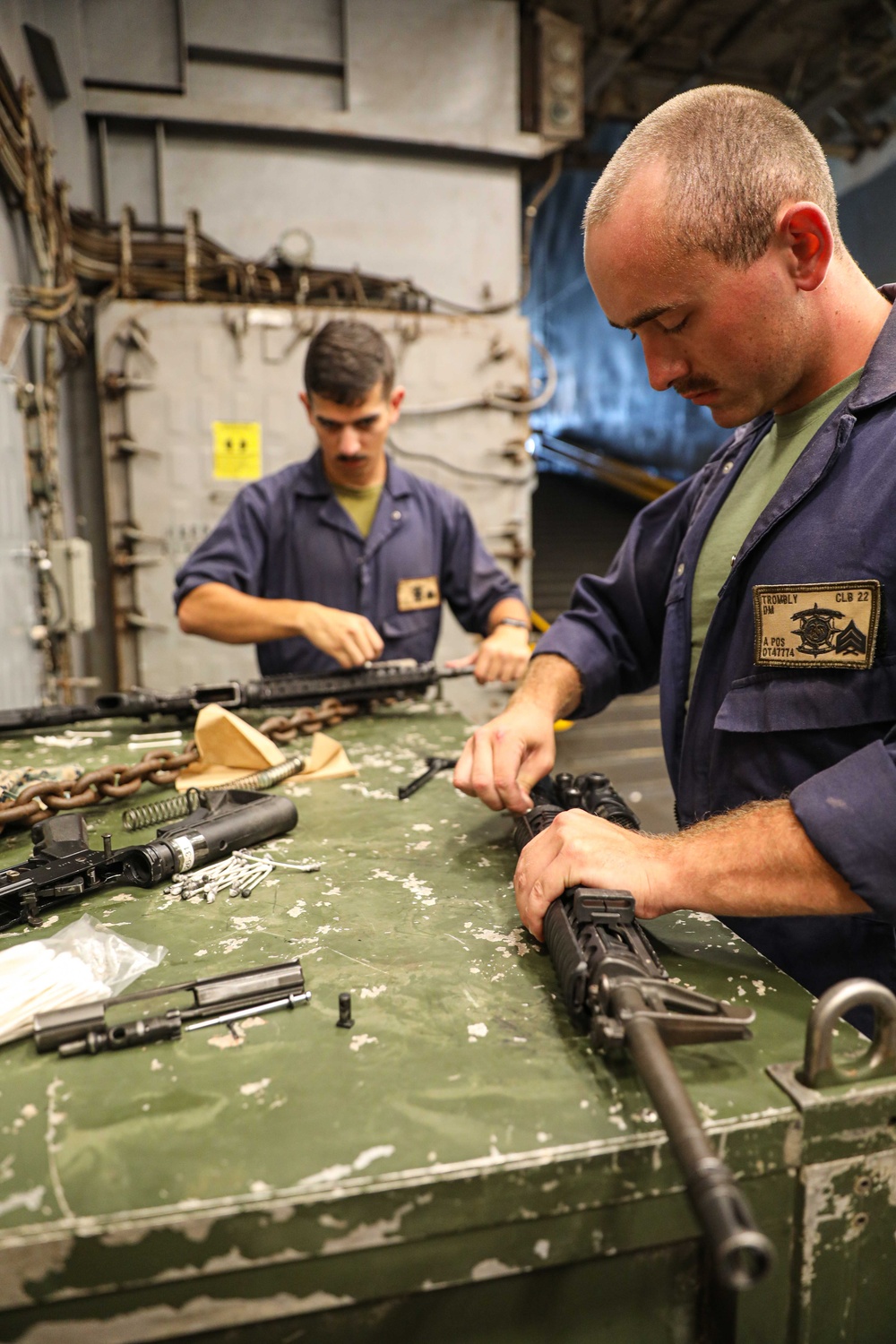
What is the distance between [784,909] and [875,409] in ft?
2.15

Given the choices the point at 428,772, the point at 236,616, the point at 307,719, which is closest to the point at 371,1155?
the point at 428,772

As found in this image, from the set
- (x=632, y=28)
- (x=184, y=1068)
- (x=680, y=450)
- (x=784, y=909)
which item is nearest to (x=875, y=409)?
(x=784, y=909)

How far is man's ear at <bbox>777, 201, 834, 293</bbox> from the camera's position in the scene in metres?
1.02

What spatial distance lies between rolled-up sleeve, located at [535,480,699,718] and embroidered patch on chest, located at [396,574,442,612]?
1.09 m

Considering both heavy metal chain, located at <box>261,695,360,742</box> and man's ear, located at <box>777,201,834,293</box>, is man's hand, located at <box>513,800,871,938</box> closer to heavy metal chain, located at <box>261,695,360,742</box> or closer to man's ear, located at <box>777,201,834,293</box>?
man's ear, located at <box>777,201,834,293</box>

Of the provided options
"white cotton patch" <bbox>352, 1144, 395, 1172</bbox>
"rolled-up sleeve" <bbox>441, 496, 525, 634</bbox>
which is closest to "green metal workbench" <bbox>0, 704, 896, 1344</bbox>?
"white cotton patch" <bbox>352, 1144, 395, 1172</bbox>

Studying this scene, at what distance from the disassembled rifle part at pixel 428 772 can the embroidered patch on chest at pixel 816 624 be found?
665 millimetres

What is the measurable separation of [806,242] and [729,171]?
0.44 feet

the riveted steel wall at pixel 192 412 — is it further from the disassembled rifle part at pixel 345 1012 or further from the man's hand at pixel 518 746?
the disassembled rifle part at pixel 345 1012

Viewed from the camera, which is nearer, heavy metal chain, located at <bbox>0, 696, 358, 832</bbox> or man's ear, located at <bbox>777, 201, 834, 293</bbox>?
man's ear, located at <bbox>777, 201, 834, 293</bbox>

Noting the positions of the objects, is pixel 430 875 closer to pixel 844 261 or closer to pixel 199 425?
pixel 844 261

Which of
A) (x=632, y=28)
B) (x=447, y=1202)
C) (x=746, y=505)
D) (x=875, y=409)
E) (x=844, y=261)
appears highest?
(x=632, y=28)

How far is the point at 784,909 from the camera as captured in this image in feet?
2.86

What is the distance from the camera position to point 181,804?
1378 mm
